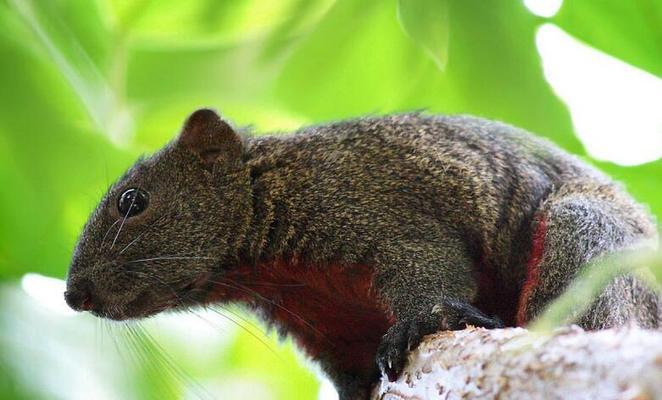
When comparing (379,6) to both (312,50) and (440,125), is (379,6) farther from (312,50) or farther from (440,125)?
(440,125)

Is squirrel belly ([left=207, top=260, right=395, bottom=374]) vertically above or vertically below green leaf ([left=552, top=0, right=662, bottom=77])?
below

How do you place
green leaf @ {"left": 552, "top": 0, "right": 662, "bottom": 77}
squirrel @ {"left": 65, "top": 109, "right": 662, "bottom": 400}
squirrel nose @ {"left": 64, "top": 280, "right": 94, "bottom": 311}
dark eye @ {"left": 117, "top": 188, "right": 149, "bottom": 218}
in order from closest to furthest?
1. green leaf @ {"left": 552, "top": 0, "right": 662, "bottom": 77}
2. squirrel @ {"left": 65, "top": 109, "right": 662, "bottom": 400}
3. squirrel nose @ {"left": 64, "top": 280, "right": 94, "bottom": 311}
4. dark eye @ {"left": 117, "top": 188, "right": 149, "bottom": 218}

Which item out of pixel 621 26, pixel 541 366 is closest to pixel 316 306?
pixel 621 26

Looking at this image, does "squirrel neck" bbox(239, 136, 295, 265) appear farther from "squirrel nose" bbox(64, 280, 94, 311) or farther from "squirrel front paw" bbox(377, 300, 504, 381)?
"squirrel front paw" bbox(377, 300, 504, 381)

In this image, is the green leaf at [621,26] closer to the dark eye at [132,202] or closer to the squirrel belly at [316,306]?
the squirrel belly at [316,306]

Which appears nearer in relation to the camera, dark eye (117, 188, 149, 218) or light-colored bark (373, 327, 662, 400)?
light-colored bark (373, 327, 662, 400)

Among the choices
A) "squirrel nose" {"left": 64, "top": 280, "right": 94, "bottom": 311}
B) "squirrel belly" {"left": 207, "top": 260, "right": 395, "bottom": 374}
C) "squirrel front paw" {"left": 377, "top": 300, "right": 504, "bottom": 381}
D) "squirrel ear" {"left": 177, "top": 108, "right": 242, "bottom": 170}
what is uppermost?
"squirrel ear" {"left": 177, "top": 108, "right": 242, "bottom": 170}

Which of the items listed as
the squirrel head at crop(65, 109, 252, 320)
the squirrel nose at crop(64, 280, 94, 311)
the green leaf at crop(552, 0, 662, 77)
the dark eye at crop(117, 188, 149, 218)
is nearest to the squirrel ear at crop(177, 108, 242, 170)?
the squirrel head at crop(65, 109, 252, 320)
